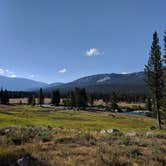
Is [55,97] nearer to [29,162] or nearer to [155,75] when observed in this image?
[155,75]

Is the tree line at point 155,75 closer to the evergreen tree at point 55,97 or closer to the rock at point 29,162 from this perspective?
the rock at point 29,162

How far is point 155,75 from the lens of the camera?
50.8 m

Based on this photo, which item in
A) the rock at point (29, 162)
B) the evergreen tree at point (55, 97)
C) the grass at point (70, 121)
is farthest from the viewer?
the evergreen tree at point (55, 97)

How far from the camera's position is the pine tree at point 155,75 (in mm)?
50381

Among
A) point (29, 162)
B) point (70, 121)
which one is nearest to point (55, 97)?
point (70, 121)

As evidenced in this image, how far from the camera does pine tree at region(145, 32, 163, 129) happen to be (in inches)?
1984

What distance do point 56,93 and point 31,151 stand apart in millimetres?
140251

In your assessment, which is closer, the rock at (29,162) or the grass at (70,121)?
the rock at (29,162)

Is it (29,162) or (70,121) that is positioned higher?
(29,162)

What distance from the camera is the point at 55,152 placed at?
11.2 meters

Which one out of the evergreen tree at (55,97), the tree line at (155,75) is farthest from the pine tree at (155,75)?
the evergreen tree at (55,97)

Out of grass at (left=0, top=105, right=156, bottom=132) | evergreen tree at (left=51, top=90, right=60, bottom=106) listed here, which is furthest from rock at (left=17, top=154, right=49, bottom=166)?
evergreen tree at (left=51, top=90, right=60, bottom=106)

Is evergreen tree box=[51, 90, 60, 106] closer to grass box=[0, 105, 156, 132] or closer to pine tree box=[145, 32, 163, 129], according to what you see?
grass box=[0, 105, 156, 132]

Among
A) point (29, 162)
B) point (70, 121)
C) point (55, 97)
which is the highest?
point (55, 97)
